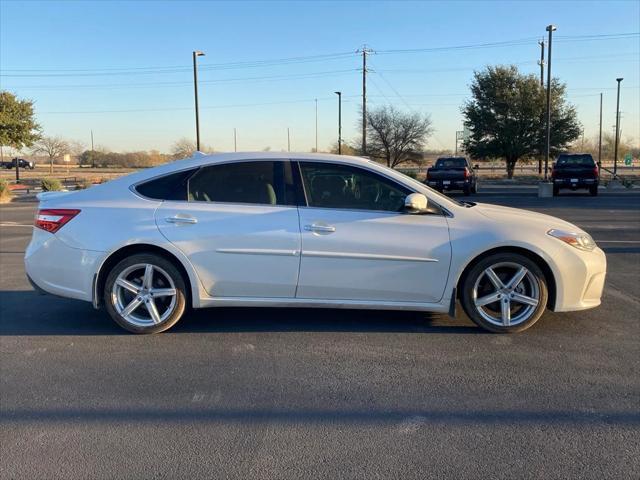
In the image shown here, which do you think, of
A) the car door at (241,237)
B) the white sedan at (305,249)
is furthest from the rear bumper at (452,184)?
the car door at (241,237)

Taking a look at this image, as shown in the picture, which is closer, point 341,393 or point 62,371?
point 341,393

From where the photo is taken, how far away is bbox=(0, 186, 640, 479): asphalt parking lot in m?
3.11

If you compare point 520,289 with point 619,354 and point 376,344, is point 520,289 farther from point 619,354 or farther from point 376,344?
point 376,344

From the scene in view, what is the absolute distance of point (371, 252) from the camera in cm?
503

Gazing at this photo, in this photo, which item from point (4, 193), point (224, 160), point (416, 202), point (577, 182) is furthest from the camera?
point (4, 193)

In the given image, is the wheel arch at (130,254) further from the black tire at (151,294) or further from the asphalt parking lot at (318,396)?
the asphalt parking lot at (318,396)

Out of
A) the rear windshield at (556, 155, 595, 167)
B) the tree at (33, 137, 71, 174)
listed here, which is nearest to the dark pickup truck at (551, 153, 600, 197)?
the rear windshield at (556, 155, 595, 167)

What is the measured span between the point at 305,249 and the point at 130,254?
1.57 metres

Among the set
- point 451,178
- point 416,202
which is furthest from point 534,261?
point 451,178

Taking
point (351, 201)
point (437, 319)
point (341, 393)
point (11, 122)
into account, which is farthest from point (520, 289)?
point (11, 122)

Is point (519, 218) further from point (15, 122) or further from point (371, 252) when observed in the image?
point (15, 122)

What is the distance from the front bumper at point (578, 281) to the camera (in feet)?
16.5

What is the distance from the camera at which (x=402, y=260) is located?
5039mm

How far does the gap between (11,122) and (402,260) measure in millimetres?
35754
